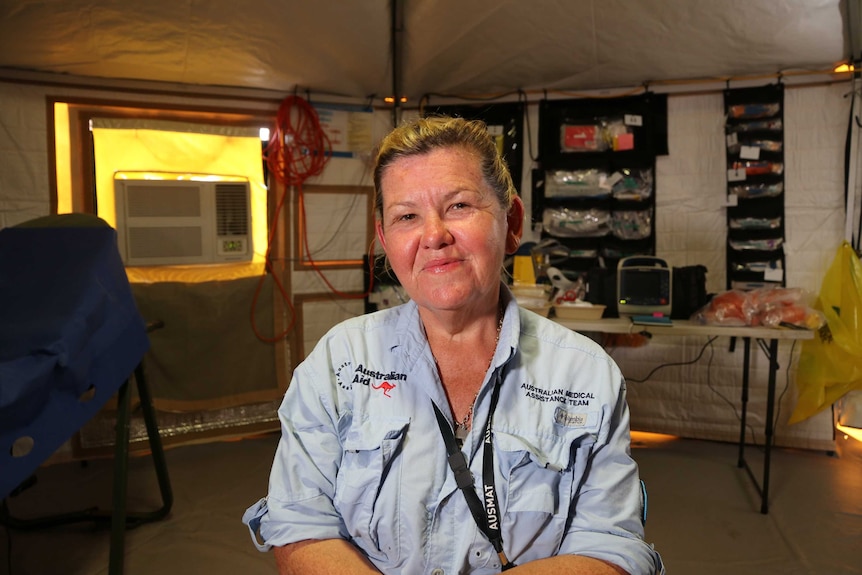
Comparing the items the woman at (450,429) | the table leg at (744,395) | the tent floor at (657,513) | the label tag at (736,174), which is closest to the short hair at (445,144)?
the woman at (450,429)

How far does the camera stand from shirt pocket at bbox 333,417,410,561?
1.06 metres

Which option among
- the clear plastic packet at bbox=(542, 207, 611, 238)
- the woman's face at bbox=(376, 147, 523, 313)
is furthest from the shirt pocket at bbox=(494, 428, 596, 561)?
the clear plastic packet at bbox=(542, 207, 611, 238)

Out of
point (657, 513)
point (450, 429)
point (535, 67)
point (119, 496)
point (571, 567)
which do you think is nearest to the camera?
point (571, 567)

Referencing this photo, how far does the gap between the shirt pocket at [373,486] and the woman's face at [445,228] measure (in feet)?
0.92

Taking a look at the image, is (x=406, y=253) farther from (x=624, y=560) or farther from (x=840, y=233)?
(x=840, y=233)

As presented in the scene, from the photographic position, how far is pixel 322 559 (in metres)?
1.01

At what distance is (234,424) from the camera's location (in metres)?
3.79

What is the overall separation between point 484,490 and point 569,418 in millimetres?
223

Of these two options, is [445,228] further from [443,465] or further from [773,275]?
[773,275]

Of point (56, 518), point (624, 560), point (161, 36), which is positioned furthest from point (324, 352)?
point (161, 36)

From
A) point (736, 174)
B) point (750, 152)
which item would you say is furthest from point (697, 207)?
point (750, 152)

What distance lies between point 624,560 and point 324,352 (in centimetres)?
70

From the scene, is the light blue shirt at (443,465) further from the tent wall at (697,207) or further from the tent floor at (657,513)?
the tent wall at (697,207)

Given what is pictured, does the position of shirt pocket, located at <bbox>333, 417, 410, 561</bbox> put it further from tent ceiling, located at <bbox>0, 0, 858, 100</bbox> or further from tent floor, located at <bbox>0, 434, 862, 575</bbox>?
tent ceiling, located at <bbox>0, 0, 858, 100</bbox>
